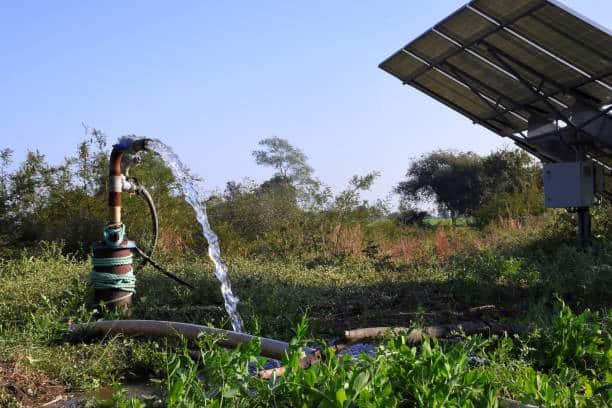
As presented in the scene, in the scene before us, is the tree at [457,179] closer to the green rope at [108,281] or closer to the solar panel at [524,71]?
the solar panel at [524,71]

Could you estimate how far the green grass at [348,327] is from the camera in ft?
7.77

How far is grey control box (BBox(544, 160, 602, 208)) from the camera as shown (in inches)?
328

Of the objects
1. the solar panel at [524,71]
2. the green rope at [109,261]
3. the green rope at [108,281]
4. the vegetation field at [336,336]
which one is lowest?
the vegetation field at [336,336]

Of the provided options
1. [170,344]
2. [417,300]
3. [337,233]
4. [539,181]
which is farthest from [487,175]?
[170,344]

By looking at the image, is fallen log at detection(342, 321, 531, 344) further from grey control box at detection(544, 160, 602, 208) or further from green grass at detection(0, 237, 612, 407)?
grey control box at detection(544, 160, 602, 208)

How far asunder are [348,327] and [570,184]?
16.8ft

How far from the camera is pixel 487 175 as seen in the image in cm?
3431

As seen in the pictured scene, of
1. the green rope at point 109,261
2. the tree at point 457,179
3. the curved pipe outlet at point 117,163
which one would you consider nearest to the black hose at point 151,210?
the curved pipe outlet at point 117,163

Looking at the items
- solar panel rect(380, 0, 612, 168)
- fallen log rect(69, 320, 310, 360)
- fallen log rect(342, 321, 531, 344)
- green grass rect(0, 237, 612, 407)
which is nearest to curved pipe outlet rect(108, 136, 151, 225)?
green grass rect(0, 237, 612, 407)

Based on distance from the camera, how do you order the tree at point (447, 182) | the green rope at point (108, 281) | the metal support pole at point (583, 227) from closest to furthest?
the green rope at point (108, 281) → the metal support pole at point (583, 227) → the tree at point (447, 182)

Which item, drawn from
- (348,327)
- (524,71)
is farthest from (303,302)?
(524,71)

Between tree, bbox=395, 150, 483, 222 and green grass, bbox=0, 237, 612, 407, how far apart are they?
96.8 feet

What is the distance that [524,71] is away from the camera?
8.69 m

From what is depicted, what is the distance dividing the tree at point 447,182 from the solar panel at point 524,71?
26673 mm
